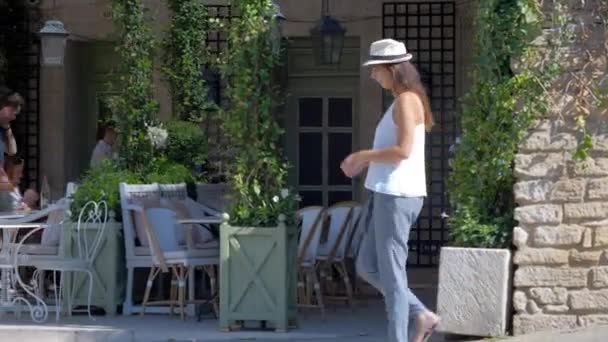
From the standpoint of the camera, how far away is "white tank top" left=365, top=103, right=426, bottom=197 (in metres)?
6.44

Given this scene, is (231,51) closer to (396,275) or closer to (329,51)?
(396,275)

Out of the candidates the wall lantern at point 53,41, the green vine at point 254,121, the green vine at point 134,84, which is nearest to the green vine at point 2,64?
the wall lantern at point 53,41

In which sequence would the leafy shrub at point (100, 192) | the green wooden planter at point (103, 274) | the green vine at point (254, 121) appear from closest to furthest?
the green vine at point (254, 121) → the green wooden planter at point (103, 274) → the leafy shrub at point (100, 192)

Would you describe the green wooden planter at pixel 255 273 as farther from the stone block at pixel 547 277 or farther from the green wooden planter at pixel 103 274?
the stone block at pixel 547 277

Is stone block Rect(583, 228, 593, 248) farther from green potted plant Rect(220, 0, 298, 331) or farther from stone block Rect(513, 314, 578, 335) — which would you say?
green potted plant Rect(220, 0, 298, 331)

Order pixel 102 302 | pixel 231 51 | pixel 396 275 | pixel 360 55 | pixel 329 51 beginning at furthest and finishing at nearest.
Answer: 1. pixel 360 55
2. pixel 329 51
3. pixel 102 302
4. pixel 231 51
5. pixel 396 275

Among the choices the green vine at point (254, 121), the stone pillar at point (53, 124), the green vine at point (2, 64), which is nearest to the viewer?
the green vine at point (254, 121)

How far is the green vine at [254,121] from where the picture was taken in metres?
8.08

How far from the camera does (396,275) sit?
6.44m

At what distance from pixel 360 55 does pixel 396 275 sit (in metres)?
6.41

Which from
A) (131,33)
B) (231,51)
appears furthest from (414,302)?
(131,33)

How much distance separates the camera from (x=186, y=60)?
11.4 m

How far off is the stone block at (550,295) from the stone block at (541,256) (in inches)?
5.7

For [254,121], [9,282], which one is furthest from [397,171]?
[9,282]
